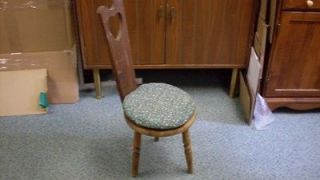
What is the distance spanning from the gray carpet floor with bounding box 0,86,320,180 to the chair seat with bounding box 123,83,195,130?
371 mm

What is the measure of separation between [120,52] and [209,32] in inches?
28.9

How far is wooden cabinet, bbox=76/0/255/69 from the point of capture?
2072 mm

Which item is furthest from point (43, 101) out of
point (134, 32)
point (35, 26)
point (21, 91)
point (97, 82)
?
point (134, 32)

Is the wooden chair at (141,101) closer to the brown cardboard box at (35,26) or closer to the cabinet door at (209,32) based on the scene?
the cabinet door at (209,32)

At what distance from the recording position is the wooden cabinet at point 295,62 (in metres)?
1.94

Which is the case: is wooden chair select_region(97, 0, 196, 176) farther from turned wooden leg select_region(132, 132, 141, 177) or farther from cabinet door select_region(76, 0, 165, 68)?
cabinet door select_region(76, 0, 165, 68)

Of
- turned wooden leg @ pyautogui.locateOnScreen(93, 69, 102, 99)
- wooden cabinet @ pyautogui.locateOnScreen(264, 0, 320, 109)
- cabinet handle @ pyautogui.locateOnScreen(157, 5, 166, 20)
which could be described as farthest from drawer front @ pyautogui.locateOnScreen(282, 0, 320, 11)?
turned wooden leg @ pyautogui.locateOnScreen(93, 69, 102, 99)

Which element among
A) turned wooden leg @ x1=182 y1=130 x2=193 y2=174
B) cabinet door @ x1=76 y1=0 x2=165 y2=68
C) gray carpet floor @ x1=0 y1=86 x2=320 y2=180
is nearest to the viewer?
turned wooden leg @ x1=182 y1=130 x2=193 y2=174

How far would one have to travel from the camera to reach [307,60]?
205 centimetres

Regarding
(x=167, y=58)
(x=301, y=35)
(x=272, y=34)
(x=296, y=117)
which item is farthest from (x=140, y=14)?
(x=296, y=117)

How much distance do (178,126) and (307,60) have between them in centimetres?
99

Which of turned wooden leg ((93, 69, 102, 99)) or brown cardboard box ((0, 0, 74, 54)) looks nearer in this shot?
brown cardboard box ((0, 0, 74, 54))

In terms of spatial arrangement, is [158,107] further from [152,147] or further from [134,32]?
[134,32]

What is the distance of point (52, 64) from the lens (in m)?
2.22
